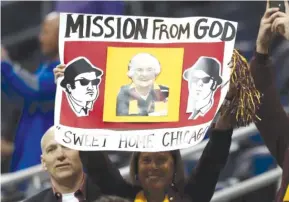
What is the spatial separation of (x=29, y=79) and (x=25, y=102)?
0.30 feet

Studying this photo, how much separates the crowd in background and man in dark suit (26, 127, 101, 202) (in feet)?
0.36

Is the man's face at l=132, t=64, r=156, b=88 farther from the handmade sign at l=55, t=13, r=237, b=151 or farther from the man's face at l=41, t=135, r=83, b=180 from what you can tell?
the man's face at l=41, t=135, r=83, b=180

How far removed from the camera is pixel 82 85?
3898 mm

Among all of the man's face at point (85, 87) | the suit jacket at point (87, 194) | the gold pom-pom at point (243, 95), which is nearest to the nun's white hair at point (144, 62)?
the man's face at point (85, 87)

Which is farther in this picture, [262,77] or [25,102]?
[25,102]

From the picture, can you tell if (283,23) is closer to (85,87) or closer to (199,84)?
(199,84)

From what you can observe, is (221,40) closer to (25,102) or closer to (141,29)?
(141,29)

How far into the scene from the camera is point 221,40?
3869 millimetres

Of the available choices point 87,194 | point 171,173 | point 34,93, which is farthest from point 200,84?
point 34,93

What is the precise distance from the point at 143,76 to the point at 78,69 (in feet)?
0.62

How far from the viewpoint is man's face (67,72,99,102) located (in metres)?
3.89

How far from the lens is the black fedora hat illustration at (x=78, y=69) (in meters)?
3.89

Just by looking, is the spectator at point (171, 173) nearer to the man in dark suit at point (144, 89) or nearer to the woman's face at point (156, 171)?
the woman's face at point (156, 171)

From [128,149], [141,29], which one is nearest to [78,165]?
[128,149]
